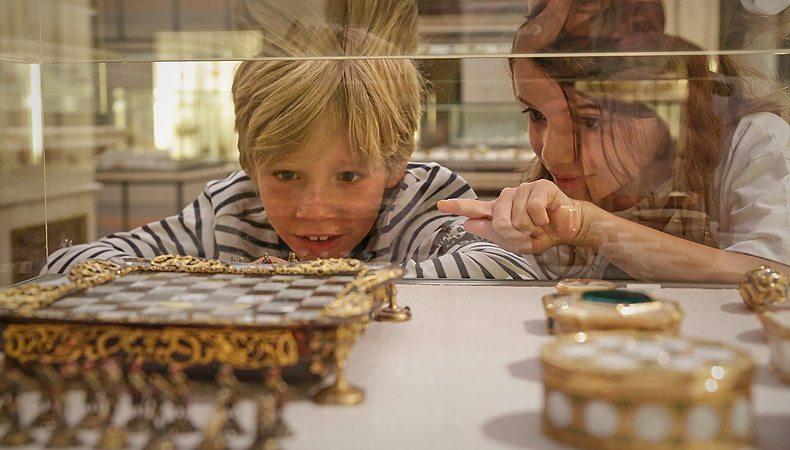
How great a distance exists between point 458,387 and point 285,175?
34.0 inches

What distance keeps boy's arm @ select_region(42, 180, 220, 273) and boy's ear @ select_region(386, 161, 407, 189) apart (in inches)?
16.2

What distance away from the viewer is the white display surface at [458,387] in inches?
32.6

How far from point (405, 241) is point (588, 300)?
0.66 metres

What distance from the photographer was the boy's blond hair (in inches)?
65.5

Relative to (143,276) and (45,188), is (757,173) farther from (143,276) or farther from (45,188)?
(45,188)

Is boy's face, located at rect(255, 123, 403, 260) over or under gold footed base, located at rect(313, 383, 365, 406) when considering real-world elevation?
over

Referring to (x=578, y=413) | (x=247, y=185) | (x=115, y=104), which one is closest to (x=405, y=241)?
(x=247, y=185)

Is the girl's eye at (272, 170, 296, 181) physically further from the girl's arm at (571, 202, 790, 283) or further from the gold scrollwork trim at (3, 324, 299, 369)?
the gold scrollwork trim at (3, 324, 299, 369)

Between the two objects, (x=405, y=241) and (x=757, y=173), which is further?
(x=405, y=241)

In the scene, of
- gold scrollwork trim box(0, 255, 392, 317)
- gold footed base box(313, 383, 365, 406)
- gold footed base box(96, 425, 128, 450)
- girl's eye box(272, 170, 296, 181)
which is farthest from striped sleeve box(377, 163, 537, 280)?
gold footed base box(96, 425, 128, 450)

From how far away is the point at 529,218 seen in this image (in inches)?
65.7

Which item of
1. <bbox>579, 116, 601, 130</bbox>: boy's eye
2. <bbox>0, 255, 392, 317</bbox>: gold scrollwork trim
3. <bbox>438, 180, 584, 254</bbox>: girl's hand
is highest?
<bbox>579, 116, 601, 130</bbox>: boy's eye

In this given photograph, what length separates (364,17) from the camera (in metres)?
1.67

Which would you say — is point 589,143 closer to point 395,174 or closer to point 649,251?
point 649,251
